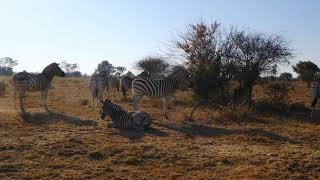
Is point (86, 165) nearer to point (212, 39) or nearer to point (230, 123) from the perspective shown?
point (230, 123)

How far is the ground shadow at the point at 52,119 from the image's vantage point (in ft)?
51.3

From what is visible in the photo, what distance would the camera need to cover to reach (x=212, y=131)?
14562 millimetres

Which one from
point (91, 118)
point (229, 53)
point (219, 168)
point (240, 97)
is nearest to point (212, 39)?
point (229, 53)

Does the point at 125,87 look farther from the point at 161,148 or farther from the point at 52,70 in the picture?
the point at 161,148

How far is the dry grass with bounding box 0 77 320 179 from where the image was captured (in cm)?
951

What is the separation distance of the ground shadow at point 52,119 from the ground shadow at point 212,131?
2431 millimetres

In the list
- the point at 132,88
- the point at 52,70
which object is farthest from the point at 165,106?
the point at 52,70

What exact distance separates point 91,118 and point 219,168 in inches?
310

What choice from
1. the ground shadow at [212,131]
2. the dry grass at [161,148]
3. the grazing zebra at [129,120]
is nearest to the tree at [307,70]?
the dry grass at [161,148]

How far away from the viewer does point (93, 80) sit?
69.1ft

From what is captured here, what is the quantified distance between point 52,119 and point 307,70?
2755 centimetres

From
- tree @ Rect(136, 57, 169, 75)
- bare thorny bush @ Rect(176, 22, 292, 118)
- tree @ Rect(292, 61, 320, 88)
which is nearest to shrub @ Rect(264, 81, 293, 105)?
bare thorny bush @ Rect(176, 22, 292, 118)

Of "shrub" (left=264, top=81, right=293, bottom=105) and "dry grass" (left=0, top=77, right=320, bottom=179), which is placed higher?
"shrub" (left=264, top=81, right=293, bottom=105)

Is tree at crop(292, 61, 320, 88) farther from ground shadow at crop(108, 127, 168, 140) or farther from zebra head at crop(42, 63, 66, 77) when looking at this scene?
ground shadow at crop(108, 127, 168, 140)
